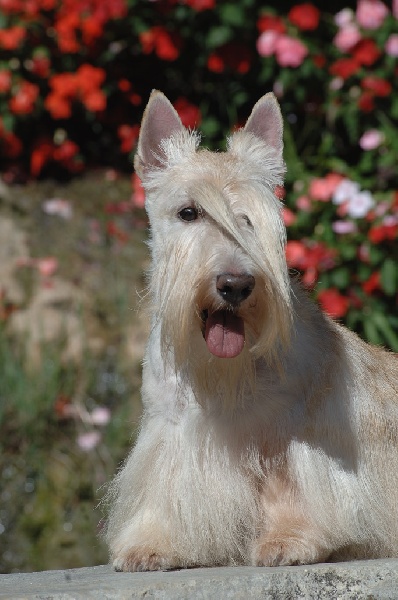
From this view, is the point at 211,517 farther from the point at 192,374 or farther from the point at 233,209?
the point at 233,209

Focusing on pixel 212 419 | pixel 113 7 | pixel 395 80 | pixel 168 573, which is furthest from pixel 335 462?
pixel 113 7

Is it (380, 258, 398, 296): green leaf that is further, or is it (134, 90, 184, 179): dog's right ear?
(380, 258, 398, 296): green leaf

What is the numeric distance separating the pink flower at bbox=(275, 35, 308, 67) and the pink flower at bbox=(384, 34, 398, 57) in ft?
2.03

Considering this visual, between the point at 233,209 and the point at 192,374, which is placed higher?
the point at 233,209

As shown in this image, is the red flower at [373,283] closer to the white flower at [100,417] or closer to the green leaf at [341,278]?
the green leaf at [341,278]

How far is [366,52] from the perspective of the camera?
26.4 feet

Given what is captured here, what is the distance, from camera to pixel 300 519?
14.3ft

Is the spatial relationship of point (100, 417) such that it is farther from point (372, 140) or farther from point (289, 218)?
point (372, 140)

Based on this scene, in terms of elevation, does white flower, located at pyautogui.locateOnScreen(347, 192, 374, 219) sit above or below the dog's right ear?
below

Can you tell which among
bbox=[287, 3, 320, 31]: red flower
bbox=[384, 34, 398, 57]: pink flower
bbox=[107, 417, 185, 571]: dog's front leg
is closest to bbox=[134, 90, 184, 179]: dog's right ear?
bbox=[107, 417, 185, 571]: dog's front leg

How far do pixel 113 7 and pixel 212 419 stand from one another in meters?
4.96

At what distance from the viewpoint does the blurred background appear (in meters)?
7.49

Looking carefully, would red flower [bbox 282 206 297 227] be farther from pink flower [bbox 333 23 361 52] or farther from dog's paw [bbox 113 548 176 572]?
dog's paw [bbox 113 548 176 572]

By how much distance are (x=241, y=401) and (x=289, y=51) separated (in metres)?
4.43
